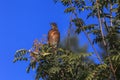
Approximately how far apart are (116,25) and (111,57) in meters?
1.24

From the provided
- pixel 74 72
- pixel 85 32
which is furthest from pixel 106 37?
pixel 74 72

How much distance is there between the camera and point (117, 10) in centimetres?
820

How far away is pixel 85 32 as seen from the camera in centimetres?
785

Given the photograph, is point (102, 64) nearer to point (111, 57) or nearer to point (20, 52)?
point (111, 57)

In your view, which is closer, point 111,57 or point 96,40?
point 111,57

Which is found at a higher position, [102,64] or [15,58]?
[15,58]

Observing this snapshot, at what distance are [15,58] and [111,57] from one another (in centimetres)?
161

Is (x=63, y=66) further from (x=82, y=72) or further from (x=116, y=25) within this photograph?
(x=116, y=25)

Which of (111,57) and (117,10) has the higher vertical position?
(117,10)

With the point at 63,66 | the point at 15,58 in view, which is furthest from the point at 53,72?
the point at 15,58

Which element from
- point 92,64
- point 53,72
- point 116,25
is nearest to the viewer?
point 53,72

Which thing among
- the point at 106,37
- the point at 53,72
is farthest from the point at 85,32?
the point at 53,72

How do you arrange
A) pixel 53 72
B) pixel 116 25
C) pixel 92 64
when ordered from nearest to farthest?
pixel 53 72 < pixel 92 64 < pixel 116 25

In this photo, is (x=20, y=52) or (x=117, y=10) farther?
(x=117, y=10)
